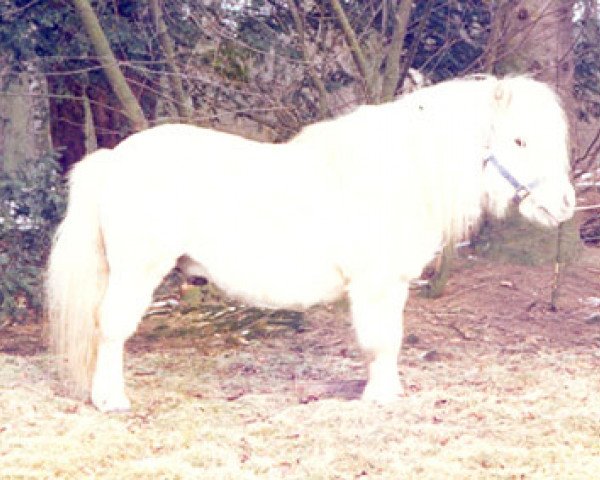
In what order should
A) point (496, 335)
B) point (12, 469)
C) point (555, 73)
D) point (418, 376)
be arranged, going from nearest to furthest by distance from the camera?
point (12, 469), point (418, 376), point (496, 335), point (555, 73)

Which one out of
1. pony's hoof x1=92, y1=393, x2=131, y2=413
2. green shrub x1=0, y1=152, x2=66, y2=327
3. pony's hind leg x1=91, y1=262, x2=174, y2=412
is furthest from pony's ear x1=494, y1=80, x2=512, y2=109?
green shrub x1=0, y1=152, x2=66, y2=327

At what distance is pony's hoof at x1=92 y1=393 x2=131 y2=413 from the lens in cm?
464

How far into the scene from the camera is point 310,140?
4.76 meters

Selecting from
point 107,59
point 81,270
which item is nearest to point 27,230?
point 107,59

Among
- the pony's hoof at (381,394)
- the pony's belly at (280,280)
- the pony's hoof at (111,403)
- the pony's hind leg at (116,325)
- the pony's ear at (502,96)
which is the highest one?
the pony's ear at (502,96)

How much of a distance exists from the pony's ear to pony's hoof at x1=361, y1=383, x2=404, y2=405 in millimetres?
1445

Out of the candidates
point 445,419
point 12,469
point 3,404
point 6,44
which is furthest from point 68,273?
point 6,44

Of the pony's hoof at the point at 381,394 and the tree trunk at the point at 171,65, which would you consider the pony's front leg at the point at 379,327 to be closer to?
the pony's hoof at the point at 381,394

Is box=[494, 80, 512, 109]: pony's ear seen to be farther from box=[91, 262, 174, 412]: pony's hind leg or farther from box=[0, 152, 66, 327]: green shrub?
box=[0, 152, 66, 327]: green shrub

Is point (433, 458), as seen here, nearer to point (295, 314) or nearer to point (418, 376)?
point (418, 376)

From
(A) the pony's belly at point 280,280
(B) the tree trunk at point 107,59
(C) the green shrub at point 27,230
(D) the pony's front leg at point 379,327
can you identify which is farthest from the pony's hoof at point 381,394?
(C) the green shrub at point 27,230

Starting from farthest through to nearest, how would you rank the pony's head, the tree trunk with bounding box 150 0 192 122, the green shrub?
the green shrub
the tree trunk with bounding box 150 0 192 122
the pony's head

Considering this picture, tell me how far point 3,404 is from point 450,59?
476cm

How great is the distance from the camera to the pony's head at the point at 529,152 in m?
4.54
